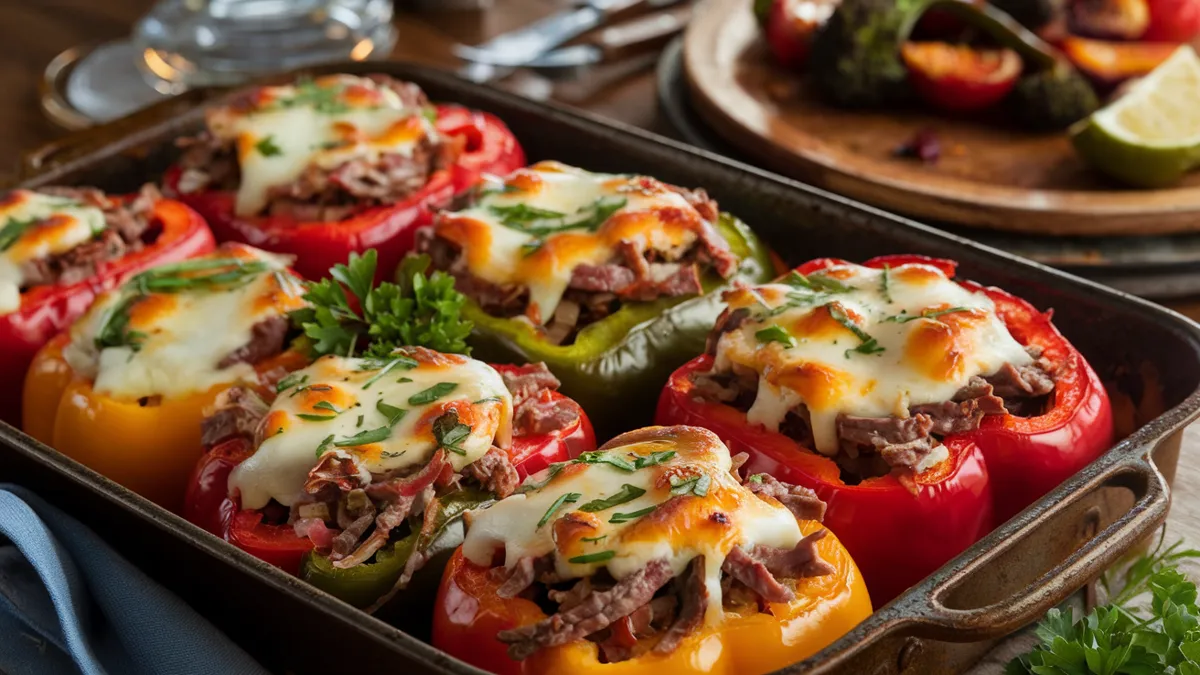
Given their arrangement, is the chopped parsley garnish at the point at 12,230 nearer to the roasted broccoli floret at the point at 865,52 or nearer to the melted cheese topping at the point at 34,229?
the melted cheese topping at the point at 34,229

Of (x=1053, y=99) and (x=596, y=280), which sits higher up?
(x=596, y=280)

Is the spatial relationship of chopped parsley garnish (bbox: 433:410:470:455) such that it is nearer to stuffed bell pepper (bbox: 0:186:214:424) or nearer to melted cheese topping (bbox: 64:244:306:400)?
melted cheese topping (bbox: 64:244:306:400)

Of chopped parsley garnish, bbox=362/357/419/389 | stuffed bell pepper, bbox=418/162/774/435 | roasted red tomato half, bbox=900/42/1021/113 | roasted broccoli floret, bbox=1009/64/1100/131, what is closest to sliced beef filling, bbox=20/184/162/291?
stuffed bell pepper, bbox=418/162/774/435

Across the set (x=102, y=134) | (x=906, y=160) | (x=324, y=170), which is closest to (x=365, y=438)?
(x=324, y=170)

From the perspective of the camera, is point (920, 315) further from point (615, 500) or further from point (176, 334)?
point (176, 334)

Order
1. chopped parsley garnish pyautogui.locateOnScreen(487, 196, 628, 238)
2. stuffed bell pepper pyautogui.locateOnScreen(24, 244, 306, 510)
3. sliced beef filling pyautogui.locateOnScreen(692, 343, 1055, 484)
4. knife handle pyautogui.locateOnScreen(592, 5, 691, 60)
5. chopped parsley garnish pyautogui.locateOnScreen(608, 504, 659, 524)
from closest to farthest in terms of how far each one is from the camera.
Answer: chopped parsley garnish pyautogui.locateOnScreen(608, 504, 659, 524) < sliced beef filling pyautogui.locateOnScreen(692, 343, 1055, 484) < stuffed bell pepper pyautogui.locateOnScreen(24, 244, 306, 510) < chopped parsley garnish pyautogui.locateOnScreen(487, 196, 628, 238) < knife handle pyautogui.locateOnScreen(592, 5, 691, 60)

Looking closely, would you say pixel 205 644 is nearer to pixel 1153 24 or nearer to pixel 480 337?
pixel 480 337
